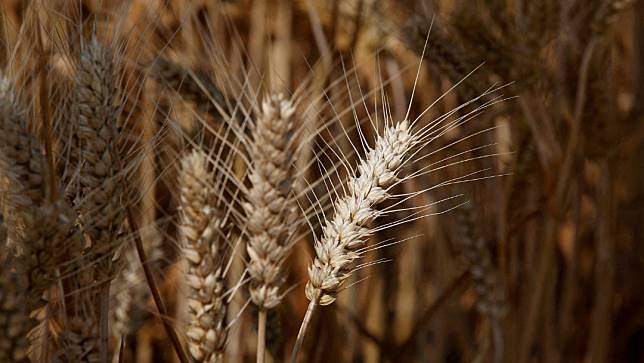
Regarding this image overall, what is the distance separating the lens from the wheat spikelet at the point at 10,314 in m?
0.56

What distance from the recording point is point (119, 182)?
697 millimetres

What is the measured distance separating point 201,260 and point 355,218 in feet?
0.43

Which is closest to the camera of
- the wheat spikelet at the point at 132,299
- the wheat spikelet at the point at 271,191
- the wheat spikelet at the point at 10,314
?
the wheat spikelet at the point at 10,314

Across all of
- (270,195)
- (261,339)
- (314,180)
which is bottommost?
(261,339)

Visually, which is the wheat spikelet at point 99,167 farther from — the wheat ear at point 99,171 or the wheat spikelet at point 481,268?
the wheat spikelet at point 481,268

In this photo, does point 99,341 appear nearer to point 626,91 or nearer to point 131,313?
point 131,313

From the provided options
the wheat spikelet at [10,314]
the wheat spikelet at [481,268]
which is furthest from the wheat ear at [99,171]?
the wheat spikelet at [481,268]

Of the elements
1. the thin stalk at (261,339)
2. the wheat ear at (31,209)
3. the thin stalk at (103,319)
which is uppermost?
the wheat ear at (31,209)

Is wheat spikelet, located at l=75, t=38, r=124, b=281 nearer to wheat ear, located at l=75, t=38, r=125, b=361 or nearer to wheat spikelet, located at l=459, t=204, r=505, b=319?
wheat ear, located at l=75, t=38, r=125, b=361

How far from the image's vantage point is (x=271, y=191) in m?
0.68

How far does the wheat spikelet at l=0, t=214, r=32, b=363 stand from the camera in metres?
0.56

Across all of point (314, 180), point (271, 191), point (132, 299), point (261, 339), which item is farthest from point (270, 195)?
point (314, 180)

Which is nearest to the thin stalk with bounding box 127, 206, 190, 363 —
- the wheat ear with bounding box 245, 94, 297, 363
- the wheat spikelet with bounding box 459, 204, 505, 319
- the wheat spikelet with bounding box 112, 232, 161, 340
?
the wheat ear with bounding box 245, 94, 297, 363

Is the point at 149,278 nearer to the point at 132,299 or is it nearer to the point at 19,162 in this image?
the point at 19,162
